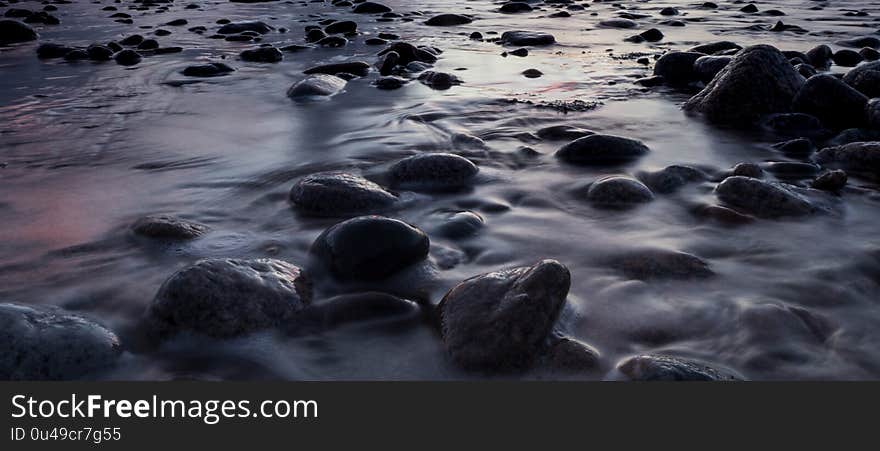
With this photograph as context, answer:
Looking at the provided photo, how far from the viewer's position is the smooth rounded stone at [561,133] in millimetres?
4312

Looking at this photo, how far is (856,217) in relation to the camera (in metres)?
2.96

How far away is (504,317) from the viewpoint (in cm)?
200

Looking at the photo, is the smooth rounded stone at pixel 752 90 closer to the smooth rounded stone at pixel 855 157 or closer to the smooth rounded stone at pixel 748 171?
the smooth rounded stone at pixel 855 157

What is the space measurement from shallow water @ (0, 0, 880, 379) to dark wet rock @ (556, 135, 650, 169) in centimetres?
11

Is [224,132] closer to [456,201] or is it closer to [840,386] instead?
[456,201]

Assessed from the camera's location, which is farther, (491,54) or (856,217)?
(491,54)

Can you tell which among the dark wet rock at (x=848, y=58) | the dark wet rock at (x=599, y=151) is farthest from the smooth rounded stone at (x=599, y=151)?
the dark wet rock at (x=848, y=58)

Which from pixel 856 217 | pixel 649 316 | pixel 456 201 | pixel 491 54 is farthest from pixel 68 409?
pixel 491 54

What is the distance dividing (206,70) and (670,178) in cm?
487

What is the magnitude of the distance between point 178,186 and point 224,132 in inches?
46.9

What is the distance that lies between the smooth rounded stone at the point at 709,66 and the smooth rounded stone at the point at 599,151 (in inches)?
96.0

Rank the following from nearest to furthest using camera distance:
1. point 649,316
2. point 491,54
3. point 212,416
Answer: point 212,416
point 649,316
point 491,54

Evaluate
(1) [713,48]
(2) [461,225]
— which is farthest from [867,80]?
(2) [461,225]

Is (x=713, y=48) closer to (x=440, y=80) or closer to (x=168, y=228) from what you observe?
(x=440, y=80)
